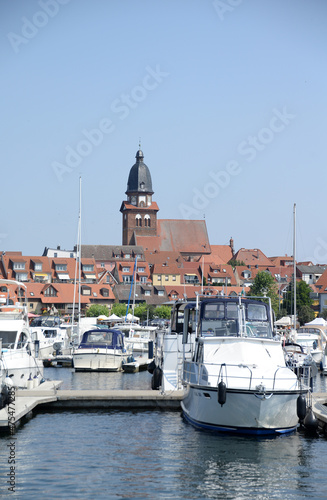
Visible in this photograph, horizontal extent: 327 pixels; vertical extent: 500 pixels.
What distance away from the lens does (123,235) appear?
193875mm

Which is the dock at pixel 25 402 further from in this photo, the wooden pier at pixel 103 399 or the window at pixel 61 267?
the window at pixel 61 267

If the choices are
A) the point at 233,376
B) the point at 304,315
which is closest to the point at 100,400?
the point at 233,376

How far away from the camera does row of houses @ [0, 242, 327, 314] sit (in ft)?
438

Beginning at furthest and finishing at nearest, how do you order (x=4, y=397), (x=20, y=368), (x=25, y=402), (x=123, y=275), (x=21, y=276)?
1. (x=123, y=275)
2. (x=21, y=276)
3. (x=20, y=368)
4. (x=25, y=402)
5. (x=4, y=397)

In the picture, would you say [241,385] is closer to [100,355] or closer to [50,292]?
[100,355]

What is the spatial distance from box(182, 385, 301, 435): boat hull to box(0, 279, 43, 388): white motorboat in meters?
9.86

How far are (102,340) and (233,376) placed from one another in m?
23.0

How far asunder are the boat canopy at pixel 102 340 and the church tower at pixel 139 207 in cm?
14366

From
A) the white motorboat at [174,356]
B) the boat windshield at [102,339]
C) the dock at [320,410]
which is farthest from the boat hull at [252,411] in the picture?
the boat windshield at [102,339]

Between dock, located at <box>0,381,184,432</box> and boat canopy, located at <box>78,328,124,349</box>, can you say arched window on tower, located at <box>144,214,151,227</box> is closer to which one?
boat canopy, located at <box>78,328,124,349</box>

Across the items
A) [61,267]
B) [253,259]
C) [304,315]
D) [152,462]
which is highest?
[253,259]

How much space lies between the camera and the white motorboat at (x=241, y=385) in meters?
22.4

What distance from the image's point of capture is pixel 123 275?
6255 inches

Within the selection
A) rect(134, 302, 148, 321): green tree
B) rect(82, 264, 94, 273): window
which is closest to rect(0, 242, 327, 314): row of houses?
rect(82, 264, 94, 273): window
